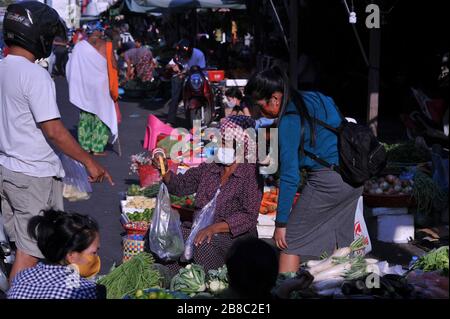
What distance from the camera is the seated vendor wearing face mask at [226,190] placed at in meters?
5.43

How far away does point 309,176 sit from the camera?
16.2 ft

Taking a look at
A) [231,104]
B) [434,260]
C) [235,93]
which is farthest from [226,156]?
[231,104]

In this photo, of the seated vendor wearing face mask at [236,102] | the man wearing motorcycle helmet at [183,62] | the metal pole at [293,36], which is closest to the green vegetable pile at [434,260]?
the seated vendor wearing face mask at [236,102]

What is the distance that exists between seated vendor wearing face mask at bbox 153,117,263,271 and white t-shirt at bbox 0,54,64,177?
4.13 feet

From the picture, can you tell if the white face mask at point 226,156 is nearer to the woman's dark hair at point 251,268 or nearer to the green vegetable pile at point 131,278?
the green vegetable pile at point 131,278

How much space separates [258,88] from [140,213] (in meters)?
3.01

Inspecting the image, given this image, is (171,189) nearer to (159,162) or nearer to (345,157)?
(159,162)

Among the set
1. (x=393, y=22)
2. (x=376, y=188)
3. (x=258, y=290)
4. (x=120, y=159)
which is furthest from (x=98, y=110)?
(x=258, y=290)

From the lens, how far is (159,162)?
5.78 meters

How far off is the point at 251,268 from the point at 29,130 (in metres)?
1.87

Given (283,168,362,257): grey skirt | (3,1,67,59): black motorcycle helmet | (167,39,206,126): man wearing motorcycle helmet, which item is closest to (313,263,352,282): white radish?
(283,168,362,257): grey skirt

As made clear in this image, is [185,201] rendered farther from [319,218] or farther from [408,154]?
[408,154]

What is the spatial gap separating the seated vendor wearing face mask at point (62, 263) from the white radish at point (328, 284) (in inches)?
48.4

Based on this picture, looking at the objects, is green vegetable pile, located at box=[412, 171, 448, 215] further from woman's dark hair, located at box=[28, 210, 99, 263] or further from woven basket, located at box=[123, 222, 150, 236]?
woman's dark hair, located at box=[28, 210, 99, 263]
